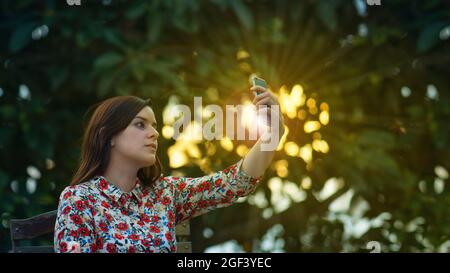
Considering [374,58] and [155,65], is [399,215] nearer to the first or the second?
[374,58]

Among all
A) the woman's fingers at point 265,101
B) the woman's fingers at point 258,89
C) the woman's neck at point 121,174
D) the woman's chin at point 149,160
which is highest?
the woman's fingers at point 258,89

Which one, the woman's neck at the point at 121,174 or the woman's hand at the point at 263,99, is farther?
the woman's neck at the point at 121,174

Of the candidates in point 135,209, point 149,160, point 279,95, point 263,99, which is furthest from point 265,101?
point 279,95

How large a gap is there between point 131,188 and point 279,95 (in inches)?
87.2

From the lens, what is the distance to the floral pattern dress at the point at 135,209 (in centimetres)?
224

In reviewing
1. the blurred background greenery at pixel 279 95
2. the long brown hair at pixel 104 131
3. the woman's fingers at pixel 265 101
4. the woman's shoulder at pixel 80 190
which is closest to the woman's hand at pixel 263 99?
the woman's fingers at pixel 265 101

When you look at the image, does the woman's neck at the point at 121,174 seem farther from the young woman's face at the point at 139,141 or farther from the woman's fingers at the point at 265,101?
the woman's fingers at the point at 265,101

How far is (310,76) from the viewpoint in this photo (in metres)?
4.71

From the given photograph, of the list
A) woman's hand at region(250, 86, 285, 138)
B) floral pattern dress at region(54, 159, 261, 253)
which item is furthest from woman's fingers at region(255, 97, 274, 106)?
floral pattern dress at region(54, 159, 261, 253)

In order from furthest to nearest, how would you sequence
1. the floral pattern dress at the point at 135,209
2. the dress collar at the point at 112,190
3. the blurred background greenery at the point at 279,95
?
the blurred background greenery at the point at 279,95, the dress collar at the point at 112,190, the floral pattern dress at the point at 135,209

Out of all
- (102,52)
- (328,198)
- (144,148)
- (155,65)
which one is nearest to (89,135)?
(144,148)

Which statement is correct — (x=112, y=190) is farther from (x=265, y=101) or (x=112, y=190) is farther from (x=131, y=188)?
(x=265, y=101)

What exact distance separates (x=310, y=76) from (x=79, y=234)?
269 centimetres

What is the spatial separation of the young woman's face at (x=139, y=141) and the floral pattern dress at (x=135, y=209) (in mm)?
91
